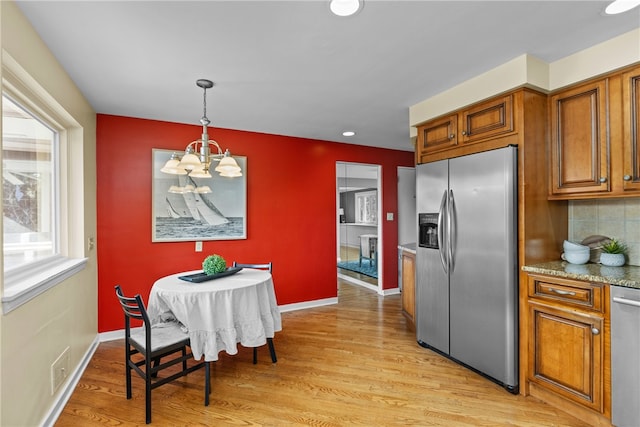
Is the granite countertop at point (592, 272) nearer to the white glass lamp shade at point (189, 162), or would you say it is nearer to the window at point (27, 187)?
the white glass lamp shade at point (189, 162)

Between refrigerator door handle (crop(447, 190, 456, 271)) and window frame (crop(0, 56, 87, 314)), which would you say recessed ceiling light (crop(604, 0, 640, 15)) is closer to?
refrigerator door handle (crop(447, 190, 456, 271))

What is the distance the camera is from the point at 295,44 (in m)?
2.02

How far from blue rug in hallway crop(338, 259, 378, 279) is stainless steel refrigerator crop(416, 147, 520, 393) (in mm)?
2688

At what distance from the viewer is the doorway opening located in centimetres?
560

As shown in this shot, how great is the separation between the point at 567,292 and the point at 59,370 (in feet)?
11.1

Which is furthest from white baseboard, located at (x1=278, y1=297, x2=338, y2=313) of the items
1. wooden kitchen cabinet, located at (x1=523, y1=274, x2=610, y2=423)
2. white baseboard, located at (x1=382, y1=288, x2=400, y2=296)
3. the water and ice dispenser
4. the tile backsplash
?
the tile backsplash

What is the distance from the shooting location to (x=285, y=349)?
10.2ft

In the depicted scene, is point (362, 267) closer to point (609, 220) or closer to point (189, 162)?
point (609, 220)

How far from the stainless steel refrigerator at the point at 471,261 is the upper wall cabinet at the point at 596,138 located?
0.39m

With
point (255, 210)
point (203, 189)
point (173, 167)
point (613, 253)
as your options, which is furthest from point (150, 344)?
point (613, 253)

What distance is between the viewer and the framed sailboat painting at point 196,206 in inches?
140

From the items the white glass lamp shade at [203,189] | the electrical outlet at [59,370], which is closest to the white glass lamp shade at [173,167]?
the white glass lamp shade at [203,189]

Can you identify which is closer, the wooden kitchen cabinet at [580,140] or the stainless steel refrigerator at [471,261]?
the wooden kitchen cabinet at [580,140]

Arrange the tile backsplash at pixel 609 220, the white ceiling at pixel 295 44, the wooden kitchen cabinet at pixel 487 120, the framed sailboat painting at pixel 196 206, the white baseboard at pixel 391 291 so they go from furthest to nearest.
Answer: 1. the white baseboard at pixel 391 291
2. the framed sailboat painting at pixel 196 206
3. the wooden kitchen cabinet at pixel 487 120
4. the tile backsplash at pixel 609 220
5. the white ceiling at pixel 295 44
